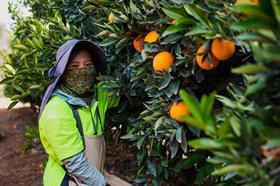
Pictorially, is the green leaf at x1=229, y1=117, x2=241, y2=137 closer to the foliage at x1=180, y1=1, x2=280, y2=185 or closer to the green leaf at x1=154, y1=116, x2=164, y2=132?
the foliage at x1=180, y1=1, x2=280, y2=185

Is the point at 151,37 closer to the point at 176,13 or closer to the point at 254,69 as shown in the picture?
the point at 176,13

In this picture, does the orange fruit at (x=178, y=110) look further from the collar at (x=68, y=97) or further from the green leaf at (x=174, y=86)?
the collar at (x=68, y=97)

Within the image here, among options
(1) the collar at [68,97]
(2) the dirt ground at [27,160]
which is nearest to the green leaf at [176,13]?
(1) the collar at [68,97]

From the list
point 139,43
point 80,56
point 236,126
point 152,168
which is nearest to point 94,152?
point 152,168

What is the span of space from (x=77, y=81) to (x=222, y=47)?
95cm

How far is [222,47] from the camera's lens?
53.9 inches

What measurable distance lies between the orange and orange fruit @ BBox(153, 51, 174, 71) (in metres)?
0.31

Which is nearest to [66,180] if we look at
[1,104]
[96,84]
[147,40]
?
[96,84]

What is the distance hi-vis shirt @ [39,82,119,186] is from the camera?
1903 mm

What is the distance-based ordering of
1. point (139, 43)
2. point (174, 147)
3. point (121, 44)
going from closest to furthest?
point (174, 147) → point (139, 43) → point (121, 44)

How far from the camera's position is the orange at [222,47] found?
136 cm


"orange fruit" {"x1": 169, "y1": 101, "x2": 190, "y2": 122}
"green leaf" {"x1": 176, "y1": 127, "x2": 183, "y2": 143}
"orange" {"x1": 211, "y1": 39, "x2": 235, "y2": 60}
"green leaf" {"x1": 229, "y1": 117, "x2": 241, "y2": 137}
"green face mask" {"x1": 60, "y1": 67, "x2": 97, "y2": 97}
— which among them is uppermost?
"green leaf" {"x1": 229, "y1": 117, "x2": 241, "y2": 137}

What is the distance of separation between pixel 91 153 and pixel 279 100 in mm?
1415

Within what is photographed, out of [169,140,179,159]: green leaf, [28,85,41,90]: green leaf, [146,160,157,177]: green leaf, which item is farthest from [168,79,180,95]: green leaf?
[28,85,41,90]: green leaf
